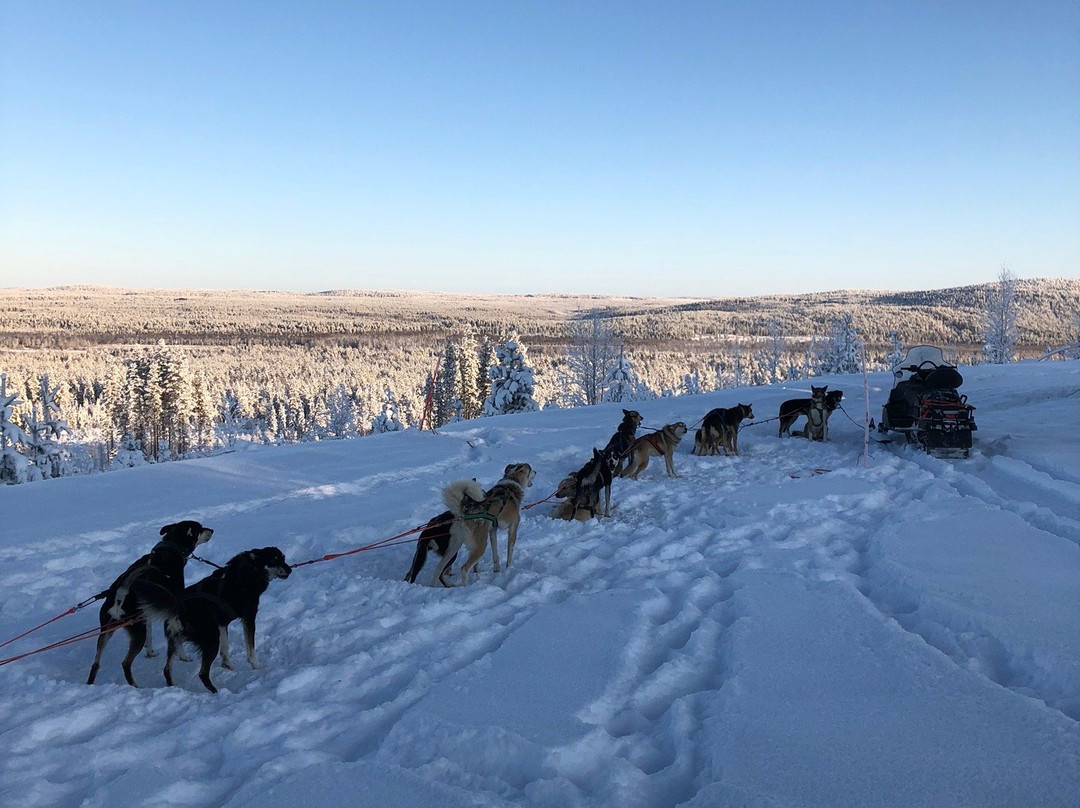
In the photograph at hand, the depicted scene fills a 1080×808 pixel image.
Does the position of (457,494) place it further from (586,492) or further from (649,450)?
(649,450)

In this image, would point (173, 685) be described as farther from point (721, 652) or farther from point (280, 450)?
point (280, 450)

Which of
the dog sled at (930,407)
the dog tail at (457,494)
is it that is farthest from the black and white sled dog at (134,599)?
the dog sled at (930,407)

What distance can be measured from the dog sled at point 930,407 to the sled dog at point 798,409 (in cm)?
109

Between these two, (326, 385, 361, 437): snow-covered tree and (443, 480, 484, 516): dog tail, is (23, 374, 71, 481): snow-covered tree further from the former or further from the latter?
(326, 385, 361, 437): snow-covered tree

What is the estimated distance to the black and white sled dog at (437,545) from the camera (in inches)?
244

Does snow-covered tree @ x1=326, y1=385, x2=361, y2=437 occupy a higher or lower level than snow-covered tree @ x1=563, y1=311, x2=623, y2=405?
lower

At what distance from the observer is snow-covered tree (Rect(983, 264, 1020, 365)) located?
48.7 meters

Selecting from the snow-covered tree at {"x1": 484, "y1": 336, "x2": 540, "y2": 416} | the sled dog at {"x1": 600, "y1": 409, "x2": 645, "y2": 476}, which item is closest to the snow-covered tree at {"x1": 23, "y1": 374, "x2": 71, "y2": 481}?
the snow-covered tree at {"x1": 484, "y1": 336, "x2": 540, "y2": 416}

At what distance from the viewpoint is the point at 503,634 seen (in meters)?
4.89

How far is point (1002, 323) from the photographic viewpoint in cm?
4912

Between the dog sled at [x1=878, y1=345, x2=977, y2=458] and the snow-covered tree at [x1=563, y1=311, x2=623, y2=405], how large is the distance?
2897 centimetres

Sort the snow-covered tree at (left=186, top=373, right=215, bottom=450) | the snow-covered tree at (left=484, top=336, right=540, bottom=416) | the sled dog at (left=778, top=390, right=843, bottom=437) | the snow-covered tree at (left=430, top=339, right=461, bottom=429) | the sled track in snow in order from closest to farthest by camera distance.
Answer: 1. the sled track in snow
2. the sled dog at (left=778, top=390, right=843, bottom=437)
3. the snow-covered tree at (left=484, top=336, right=540, bottom=416)
4. the snow-covered tree at (left=430, top=339, right=461, bottom=429)
5. the snow-covered tree at (left=186, top=373, right=215, bottom=450)

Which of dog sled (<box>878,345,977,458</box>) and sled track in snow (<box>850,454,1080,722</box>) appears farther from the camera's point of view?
dog sled (<box>878,345,977,458</box>)

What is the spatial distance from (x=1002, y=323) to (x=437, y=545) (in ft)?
187
